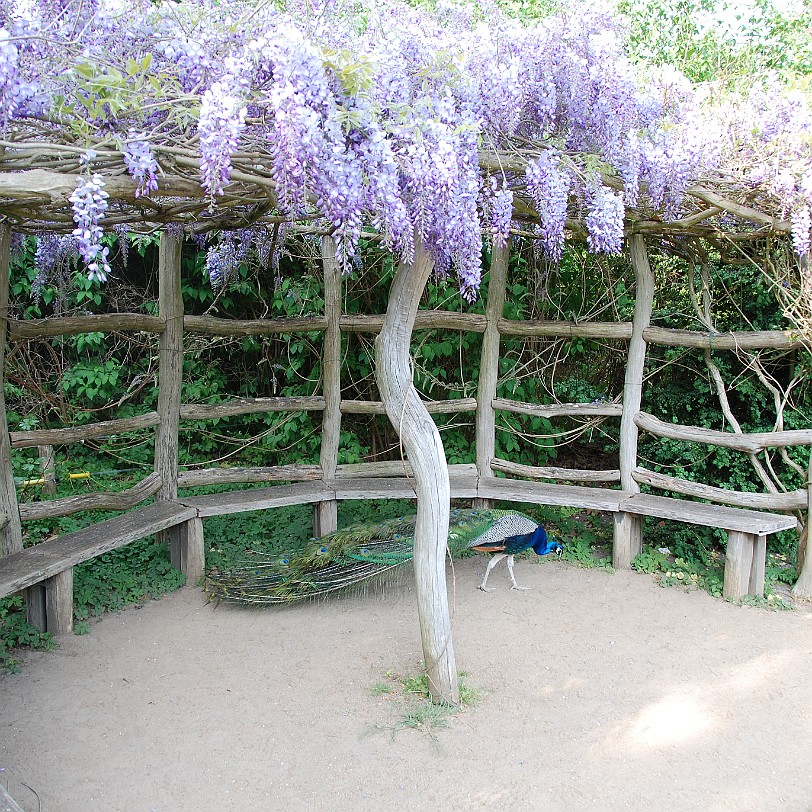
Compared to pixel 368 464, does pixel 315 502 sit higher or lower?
lower

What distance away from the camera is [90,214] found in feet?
8.26

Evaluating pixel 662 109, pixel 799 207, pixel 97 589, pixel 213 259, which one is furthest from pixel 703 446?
pixel 97 589

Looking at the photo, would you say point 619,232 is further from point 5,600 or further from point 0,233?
point 5,600

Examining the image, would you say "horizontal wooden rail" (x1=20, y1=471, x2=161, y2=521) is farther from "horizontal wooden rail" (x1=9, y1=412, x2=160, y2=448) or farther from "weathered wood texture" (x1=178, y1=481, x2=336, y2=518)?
"horizontal wooden rail" (x1=9, y1=412, x2=160, y2=448)

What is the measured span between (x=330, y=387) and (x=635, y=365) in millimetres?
2129

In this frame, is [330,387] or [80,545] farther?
[330,387]

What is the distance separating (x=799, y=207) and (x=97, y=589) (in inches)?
171

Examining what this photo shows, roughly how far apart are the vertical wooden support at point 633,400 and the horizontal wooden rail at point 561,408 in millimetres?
105

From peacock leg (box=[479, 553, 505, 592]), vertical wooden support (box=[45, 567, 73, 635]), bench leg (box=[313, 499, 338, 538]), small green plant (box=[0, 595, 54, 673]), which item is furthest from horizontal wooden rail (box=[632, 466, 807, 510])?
small green plant (box=[0, 595, 54, 673])

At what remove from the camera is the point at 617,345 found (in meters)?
6.00

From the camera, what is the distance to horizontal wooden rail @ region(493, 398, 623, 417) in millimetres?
5488

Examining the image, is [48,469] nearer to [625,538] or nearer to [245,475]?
[245,475]

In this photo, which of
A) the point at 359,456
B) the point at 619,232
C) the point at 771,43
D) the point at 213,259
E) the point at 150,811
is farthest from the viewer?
the point at 771,43

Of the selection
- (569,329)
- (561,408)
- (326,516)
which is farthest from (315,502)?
(569,329)
